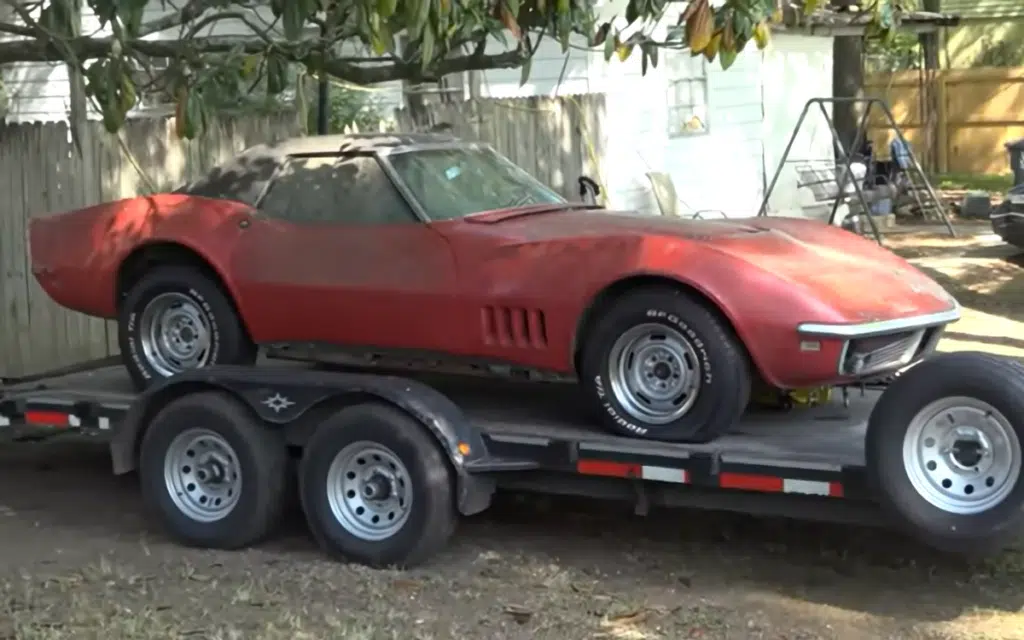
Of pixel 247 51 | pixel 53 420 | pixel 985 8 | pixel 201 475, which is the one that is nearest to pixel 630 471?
pixel 201 475

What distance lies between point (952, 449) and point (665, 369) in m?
1.25

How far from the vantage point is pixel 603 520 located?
7297mm

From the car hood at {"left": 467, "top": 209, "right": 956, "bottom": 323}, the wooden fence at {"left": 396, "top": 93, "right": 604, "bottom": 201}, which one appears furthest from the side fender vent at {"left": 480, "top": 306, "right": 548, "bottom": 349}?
the wooden fence at {"left": 396, "top": 93, "right": 604, "bottom": 201}

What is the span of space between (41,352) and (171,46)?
14.1 feet

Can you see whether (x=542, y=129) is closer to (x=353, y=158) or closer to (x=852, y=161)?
(x=353, y=158)

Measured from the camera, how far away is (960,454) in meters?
5.50

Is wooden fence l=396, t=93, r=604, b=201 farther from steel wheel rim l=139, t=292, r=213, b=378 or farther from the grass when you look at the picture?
the grass

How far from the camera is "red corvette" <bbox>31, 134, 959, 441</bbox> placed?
5973mm

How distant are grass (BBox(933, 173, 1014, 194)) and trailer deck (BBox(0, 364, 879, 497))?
68.4 ft

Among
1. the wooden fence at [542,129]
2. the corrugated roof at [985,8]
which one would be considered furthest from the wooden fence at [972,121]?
the wooden fence at [542,129]

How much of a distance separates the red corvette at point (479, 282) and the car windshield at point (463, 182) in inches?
0.6

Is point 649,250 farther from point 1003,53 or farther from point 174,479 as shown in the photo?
point 1003,53

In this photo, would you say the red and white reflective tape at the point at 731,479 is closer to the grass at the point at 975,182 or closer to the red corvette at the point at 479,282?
the red corvette at the point at 479,282

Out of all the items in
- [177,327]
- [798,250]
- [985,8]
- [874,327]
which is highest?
[985,8]
